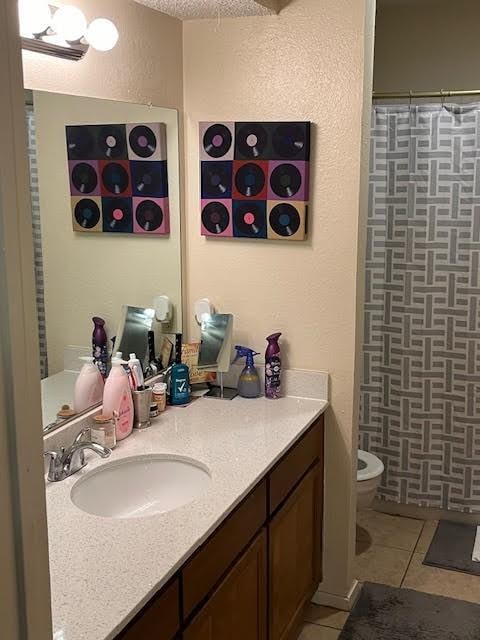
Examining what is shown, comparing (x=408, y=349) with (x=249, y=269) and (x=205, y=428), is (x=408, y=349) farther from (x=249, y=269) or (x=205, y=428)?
(x=205, y=428)

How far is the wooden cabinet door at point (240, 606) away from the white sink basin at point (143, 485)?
0.79ft

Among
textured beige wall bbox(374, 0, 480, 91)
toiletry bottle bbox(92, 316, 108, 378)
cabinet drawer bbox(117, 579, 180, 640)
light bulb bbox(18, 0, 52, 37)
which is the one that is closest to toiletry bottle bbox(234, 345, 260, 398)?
toiletry bottle bbox(92, 316, 108, 378)

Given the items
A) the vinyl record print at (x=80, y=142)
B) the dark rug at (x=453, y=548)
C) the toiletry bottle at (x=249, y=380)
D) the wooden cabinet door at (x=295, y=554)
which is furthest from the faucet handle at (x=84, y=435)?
the dark rug at (x=453, y=548)

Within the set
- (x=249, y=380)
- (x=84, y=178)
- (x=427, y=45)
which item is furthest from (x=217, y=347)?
(x=427, y=45)

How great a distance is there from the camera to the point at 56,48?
6.46 feet

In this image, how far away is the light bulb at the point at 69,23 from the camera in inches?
77.8

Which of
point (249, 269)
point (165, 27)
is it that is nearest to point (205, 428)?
point (249, 269)

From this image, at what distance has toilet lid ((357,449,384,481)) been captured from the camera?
3.16 metres

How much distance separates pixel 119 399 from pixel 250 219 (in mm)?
842

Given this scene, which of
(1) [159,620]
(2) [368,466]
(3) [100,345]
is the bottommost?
(2) [368,466]

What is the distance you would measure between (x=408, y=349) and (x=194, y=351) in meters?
1.23

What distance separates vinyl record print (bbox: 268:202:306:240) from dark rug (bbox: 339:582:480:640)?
141cm

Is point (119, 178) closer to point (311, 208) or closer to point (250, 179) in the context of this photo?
point (250, 179)

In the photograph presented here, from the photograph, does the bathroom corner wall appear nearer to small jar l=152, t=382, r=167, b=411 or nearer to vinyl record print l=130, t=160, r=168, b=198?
vinyl record print l=130, t=160, r=168, b=198
